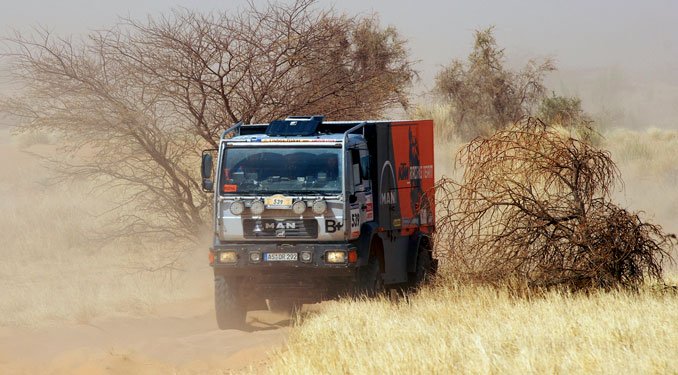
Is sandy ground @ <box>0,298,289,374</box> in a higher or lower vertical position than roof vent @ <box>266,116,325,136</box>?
lower

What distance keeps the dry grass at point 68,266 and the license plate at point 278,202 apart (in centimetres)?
376

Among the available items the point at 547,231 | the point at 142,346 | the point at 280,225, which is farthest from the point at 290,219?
the point at 547,231

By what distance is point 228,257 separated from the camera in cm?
1427

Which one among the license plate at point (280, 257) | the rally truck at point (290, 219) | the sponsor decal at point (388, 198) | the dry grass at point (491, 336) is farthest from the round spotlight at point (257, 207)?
the sponsor decal at point (388, 198)

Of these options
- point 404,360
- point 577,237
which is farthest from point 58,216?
point 404,360

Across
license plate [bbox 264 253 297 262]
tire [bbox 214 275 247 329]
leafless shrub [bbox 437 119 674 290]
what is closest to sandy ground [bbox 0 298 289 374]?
tire [bbox 214 275 247 329]

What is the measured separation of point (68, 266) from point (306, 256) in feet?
34.5

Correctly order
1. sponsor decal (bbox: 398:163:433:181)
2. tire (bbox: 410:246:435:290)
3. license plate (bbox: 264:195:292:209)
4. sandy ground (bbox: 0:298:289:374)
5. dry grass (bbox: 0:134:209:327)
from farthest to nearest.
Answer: dry grass (bbox: 0:134:209:327) → tire (bbox: 410:246:435:290) → sponsor decal (bbox: 398:163:433:181) → license plate (bbox: 264:195:292:209) → sandy ground (bbox: 0:298:289:374)

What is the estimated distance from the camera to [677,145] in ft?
136

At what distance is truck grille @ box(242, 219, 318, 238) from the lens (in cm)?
1418

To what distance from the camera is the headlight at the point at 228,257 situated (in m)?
14.3

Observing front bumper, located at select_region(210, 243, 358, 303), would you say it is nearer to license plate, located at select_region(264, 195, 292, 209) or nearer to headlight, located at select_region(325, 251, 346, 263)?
headlight, located at select_region(325, 251, 346, 263)

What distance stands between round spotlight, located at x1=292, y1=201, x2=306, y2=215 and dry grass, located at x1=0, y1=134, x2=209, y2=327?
4.06 meters

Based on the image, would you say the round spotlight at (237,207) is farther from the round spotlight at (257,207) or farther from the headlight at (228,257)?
the headlight at (228,257)
